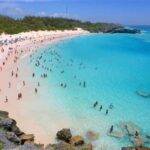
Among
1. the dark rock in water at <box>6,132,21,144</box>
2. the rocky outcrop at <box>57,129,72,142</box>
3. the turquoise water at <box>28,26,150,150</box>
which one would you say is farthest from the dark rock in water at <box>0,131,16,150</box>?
the turquoise water at <box>28,26,150,150</box>

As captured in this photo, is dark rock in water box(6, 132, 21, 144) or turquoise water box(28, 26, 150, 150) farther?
turquoise water box(28, 26, 150, 150)

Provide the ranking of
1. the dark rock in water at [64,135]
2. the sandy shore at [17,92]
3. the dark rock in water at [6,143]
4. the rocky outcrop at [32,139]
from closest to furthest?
the dark rock in water at [6,143] < the rocky outcrop at [32,139] < the dark rock in water at [64,135] < the sandy shore at [17,92]

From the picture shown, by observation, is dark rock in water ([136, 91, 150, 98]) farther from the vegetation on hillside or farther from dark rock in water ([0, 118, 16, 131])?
the vegetation on hillside

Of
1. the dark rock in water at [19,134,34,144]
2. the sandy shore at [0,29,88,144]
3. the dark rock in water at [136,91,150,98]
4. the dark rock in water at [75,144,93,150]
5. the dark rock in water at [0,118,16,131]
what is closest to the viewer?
the dark rock in water at [75,144,93,150]

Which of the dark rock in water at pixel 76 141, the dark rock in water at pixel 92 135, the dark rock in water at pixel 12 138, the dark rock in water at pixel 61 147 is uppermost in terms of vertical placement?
the dark rock in water at pixel 12 138

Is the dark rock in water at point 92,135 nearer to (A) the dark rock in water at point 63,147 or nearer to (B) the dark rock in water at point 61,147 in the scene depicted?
(A) the dark rock in water at point 63,147

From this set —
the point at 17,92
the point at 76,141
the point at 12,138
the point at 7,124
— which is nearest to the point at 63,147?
the point at 76,141

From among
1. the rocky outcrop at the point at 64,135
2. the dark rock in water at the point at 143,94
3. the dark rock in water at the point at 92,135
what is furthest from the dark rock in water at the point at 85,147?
the dark rock in water at the point at 143,94

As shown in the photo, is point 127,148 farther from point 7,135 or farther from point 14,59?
point 14,59

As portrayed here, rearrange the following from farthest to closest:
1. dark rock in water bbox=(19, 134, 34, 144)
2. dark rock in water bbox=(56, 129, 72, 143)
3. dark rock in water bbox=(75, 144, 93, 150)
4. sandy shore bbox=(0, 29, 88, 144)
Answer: sandy shore bbox=(0, 29, 88, 144)
dark rock in water bbox=(56, 129, 72, 143)
dark rock in water bbox=(19, 134, 34, 144)
dark rock in water bbox=(75, 144, 93, 150)

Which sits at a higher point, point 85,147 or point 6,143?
point 6,143

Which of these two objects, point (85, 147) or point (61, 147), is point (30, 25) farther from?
point (61, 147)

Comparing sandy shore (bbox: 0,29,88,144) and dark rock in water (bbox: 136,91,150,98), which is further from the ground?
sandy shore (bbox: 0,29,88,144)

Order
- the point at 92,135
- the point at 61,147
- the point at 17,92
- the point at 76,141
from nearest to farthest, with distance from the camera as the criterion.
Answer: the point at 61,147, the point at 76,141, the point at 92,135, the point at 17,92
